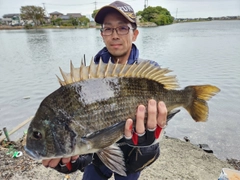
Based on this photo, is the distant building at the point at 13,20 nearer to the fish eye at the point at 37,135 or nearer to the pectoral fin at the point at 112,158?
the fish eye at the point at 37,135

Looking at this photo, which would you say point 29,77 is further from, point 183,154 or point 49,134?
point 49,134

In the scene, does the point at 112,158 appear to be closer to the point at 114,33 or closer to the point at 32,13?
the point at 114,33

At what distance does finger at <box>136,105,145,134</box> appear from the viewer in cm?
188

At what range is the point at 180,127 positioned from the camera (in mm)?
7262

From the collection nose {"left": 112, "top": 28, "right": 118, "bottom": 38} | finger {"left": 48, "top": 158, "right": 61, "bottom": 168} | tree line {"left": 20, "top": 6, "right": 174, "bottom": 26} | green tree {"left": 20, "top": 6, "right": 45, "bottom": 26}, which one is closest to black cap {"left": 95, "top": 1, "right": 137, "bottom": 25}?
nose {"left": 112, "top": 28, "right": 118, "bottom": 38}

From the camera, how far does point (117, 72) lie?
1918mm

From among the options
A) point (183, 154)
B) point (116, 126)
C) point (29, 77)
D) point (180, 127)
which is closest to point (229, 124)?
point (180, 127)

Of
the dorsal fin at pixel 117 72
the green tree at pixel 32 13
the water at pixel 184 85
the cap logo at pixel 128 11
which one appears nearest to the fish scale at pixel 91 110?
the dorsal fin at pixel 117 72

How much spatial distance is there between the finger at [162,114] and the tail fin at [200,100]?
0.36 metres

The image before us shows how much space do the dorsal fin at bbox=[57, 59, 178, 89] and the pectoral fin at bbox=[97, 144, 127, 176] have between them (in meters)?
0.63

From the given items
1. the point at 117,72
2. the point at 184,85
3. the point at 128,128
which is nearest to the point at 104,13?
the point at 117,72

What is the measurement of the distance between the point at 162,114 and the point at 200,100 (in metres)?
0.51

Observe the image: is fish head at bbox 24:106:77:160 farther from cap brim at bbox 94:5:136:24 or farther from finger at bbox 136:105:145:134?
cap brim at bbox 94:5:136:24

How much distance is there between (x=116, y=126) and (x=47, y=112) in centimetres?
57
